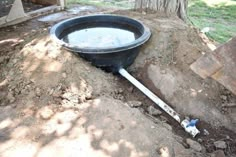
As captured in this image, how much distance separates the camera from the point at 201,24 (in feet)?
18.4

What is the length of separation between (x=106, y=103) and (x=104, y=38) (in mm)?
1250

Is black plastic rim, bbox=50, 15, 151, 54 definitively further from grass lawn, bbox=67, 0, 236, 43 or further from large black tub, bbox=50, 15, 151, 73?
grass lawn, bbox=67, 0, 236, 43

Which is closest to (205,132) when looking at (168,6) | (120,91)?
(120,91)

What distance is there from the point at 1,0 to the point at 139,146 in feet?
13.8

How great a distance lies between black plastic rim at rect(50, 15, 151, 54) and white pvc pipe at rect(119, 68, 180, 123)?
13.0 inches

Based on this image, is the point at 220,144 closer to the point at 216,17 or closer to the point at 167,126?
the point at 167,126

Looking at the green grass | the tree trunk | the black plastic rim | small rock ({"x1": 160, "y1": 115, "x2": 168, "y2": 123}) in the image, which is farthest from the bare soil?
the green grass

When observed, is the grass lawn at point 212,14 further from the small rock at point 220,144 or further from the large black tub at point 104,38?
the small rock at point 220,144

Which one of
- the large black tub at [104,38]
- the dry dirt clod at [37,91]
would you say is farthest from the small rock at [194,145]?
the dry dirt clod at [37,91]

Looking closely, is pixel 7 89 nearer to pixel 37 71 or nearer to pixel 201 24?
pixel 37 71

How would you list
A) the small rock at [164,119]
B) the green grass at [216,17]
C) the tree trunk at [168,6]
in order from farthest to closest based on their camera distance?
the green grass at [216,17], the tree trunk at [168,6], the small rock at [164,119]

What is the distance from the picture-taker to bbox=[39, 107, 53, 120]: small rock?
2.75 metres

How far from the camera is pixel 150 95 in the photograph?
3293mm

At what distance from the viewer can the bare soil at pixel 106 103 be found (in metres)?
2.55
